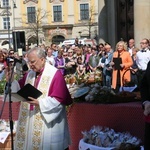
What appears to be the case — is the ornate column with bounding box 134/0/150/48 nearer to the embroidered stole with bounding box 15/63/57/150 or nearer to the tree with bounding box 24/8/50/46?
the embroidered stole with bounding box 15/63/57/150

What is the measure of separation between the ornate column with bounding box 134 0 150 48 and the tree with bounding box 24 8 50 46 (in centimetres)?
5251

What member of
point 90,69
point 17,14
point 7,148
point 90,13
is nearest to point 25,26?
point 17,14

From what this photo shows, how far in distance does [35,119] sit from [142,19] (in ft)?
31.3

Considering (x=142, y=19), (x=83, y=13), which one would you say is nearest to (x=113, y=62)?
(x=142, y=19)

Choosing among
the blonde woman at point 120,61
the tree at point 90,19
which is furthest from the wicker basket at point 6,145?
the tree at point 90,19

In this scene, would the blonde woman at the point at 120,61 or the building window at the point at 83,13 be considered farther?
the building window at the point at 83,13

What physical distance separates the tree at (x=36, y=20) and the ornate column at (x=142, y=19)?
172ft

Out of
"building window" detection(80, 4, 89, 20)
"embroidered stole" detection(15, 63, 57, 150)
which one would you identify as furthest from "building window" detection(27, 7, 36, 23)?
"embroidered stole" detection(15, 63, 57, 150)

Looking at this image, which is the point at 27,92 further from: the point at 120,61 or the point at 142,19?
the point at 142,19

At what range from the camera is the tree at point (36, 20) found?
2650 inches

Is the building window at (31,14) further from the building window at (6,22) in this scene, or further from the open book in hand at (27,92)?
the open book in hand at (27,92)

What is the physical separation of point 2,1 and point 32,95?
68.2 meters

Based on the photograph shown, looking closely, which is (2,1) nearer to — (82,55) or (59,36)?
(59,36)

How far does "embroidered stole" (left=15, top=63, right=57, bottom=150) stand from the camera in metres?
5.31
